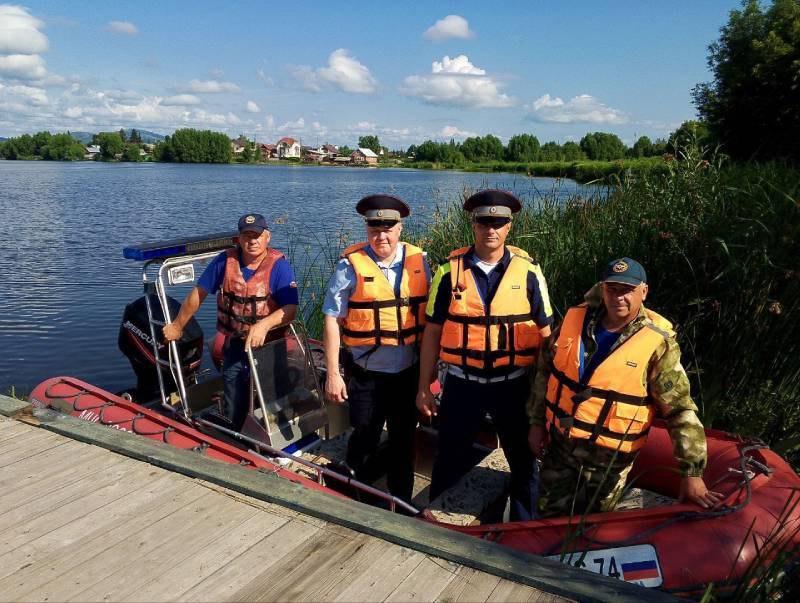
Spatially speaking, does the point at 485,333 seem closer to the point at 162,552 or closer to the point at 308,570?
the point at 308,570

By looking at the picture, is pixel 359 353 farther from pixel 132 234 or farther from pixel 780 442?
pixel 132 234

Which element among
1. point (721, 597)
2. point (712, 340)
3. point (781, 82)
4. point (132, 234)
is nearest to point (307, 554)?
point (721, 597)

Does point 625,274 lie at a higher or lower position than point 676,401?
higher

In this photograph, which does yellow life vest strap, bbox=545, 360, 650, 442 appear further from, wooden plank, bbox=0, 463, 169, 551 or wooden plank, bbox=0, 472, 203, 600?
wooden plank, bbox=0, 463, 169, 551

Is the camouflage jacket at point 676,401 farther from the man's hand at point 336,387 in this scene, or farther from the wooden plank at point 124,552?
the wooden plank at point 124,552

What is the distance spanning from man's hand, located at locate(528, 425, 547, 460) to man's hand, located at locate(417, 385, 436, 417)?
17.7 inches

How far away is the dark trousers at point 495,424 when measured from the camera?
2.67 meters

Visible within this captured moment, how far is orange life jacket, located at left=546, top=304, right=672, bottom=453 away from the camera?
2.22 meters

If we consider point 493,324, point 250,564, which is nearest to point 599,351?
point 493,324

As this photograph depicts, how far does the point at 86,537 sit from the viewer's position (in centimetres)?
203

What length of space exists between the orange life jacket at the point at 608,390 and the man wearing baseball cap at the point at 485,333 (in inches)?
9.8

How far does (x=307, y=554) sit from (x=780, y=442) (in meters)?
2.92

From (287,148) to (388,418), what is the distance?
110381 millimetres

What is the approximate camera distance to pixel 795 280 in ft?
11.0
